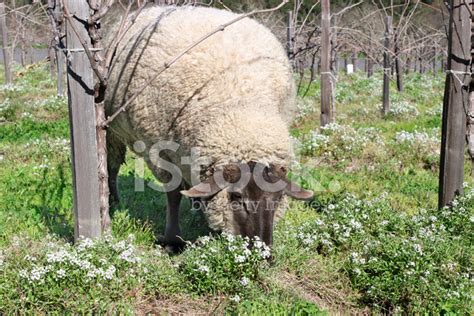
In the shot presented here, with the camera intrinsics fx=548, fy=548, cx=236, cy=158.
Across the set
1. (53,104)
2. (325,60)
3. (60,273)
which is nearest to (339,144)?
(325,60)

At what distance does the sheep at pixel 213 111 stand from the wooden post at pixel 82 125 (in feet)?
2.15

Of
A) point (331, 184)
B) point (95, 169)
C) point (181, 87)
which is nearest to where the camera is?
point (95, 169)

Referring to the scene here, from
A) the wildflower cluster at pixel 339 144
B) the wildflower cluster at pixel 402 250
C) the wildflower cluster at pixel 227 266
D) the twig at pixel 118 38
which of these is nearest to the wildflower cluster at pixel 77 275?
the wildflower cluster at pixel 227 266

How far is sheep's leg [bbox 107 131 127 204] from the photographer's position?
6125mm

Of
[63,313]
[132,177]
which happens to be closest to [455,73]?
[63,313]

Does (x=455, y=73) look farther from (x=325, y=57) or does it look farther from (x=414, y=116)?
(x=414, y=116)

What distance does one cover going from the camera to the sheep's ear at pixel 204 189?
3874 millimetres

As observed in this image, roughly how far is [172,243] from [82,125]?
69.0 inches

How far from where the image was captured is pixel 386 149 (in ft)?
28.1

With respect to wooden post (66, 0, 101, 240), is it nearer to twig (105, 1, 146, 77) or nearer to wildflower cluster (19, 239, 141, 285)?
twig (105, 1, 146, 77)

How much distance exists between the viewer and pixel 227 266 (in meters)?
3.57

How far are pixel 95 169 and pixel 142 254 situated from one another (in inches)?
28.6

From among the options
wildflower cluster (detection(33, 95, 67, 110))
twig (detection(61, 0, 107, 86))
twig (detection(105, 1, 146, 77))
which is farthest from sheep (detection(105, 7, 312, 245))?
wildflower cluster (detection(33, 95, 67, 110))

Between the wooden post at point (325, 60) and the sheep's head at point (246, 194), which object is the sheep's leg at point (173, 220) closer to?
A: the sheep's head at point (246, 194)
